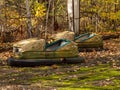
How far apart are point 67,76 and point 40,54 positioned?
2.08 metres

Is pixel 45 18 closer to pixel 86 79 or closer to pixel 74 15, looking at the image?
pixel 74 15

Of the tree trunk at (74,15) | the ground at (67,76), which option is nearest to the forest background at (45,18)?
the tree trunk at (74,15)

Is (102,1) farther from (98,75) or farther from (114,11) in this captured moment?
(98,75)

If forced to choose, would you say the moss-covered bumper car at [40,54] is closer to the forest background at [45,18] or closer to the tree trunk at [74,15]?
the forest background at [45,18]

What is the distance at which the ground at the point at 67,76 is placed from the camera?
7996 mm

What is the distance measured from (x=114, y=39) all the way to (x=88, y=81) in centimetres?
1105

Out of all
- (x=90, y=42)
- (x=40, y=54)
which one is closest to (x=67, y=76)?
(x=40, y=54)

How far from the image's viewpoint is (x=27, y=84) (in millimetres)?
8375

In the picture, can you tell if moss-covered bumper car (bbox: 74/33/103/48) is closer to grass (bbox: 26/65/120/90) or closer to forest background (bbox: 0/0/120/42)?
forest background (bbox: 0/0/120/42)

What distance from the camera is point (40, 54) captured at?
36.9ft

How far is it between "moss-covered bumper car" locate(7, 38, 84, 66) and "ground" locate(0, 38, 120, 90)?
22cm

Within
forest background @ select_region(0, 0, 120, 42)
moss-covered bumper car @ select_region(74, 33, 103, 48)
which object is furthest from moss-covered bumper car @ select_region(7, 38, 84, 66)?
forest background @ select_region(0, 0, 120, 42)

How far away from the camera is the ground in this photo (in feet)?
26.2

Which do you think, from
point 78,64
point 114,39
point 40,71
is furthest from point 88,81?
point 114,39
